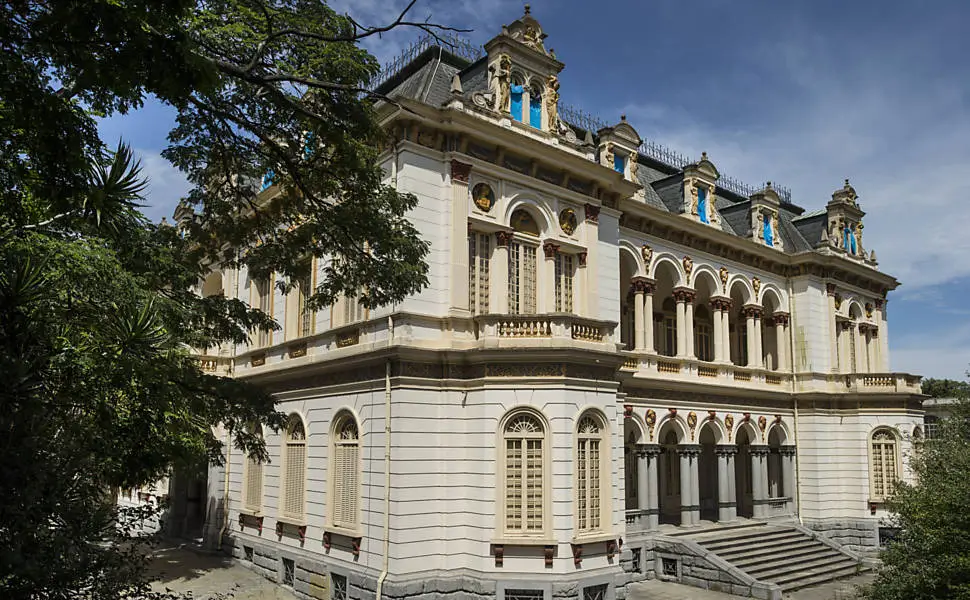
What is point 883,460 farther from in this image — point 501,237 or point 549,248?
point 501,237

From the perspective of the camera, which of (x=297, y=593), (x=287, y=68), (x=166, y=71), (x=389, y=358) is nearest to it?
(x=166, y=71)

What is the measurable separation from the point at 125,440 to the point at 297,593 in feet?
42.1

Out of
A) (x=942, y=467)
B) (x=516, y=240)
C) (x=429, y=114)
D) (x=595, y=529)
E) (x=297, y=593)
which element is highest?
(x=429, y=114)

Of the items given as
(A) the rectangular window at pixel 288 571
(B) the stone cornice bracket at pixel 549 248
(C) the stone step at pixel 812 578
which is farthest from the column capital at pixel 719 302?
(A) the rectangular window at pixel 288 571

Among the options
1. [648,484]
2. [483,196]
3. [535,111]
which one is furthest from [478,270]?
[648,484]

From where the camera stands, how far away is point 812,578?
23484 millimetres

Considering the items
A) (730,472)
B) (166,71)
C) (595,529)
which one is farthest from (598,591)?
(166,71)

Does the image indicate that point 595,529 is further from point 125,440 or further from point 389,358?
point 125,440

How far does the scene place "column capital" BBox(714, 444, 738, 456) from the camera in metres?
27.0

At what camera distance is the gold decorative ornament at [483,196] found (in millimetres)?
19078

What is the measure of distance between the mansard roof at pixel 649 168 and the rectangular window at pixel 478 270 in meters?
3.38

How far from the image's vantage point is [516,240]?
19.9 meters

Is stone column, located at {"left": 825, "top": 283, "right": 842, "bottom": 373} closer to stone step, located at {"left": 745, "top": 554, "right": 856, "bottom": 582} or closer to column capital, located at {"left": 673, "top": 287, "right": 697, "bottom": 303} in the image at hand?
stone step, located at {"left": 745, "top": 554, "right": 856, "bottom": 582}

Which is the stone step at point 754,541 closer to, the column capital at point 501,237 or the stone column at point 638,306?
the stone column at point 638,306
